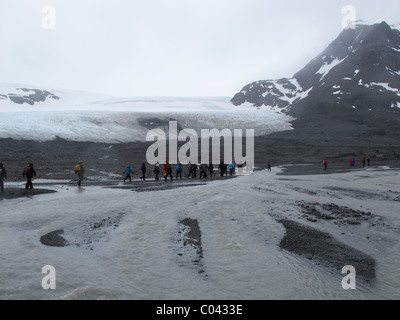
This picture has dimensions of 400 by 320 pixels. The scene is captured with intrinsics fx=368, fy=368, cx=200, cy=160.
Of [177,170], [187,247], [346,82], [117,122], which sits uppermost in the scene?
[346,82]

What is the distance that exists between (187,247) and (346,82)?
12538 centimetres

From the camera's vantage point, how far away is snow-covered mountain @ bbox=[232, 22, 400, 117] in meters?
108

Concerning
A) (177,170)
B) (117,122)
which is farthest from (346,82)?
(177,170)

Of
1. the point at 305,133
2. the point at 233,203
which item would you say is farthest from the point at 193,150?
the point at 233,203

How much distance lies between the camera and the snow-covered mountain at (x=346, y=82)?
107887mm

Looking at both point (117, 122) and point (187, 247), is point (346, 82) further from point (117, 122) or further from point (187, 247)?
point (187, 247)

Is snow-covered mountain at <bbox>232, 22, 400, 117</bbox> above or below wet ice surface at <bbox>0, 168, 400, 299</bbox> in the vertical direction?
above

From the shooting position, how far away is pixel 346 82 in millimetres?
121688

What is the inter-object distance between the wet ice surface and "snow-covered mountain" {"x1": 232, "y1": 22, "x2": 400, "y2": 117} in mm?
95822

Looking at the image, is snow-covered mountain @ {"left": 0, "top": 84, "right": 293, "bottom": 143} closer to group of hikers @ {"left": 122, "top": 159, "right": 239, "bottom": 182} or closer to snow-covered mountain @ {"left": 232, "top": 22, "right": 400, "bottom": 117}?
snow-covered mountain @ {"left": 232, "top": 22, "right": 400, "bottom": 117}

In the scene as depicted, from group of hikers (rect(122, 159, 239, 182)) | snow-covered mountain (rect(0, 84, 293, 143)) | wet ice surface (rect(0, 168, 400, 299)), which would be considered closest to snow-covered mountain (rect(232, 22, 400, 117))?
snow-covered mountain (rect(0, 84, 293, 143))

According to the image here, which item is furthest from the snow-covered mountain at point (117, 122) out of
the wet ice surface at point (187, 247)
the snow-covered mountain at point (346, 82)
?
the wet ice surface at point (187, 247)

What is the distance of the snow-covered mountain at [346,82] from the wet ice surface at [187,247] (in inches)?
3773

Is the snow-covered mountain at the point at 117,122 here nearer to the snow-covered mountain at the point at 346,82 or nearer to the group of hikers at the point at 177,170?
the snow-covered mountain at the point at 346,82
